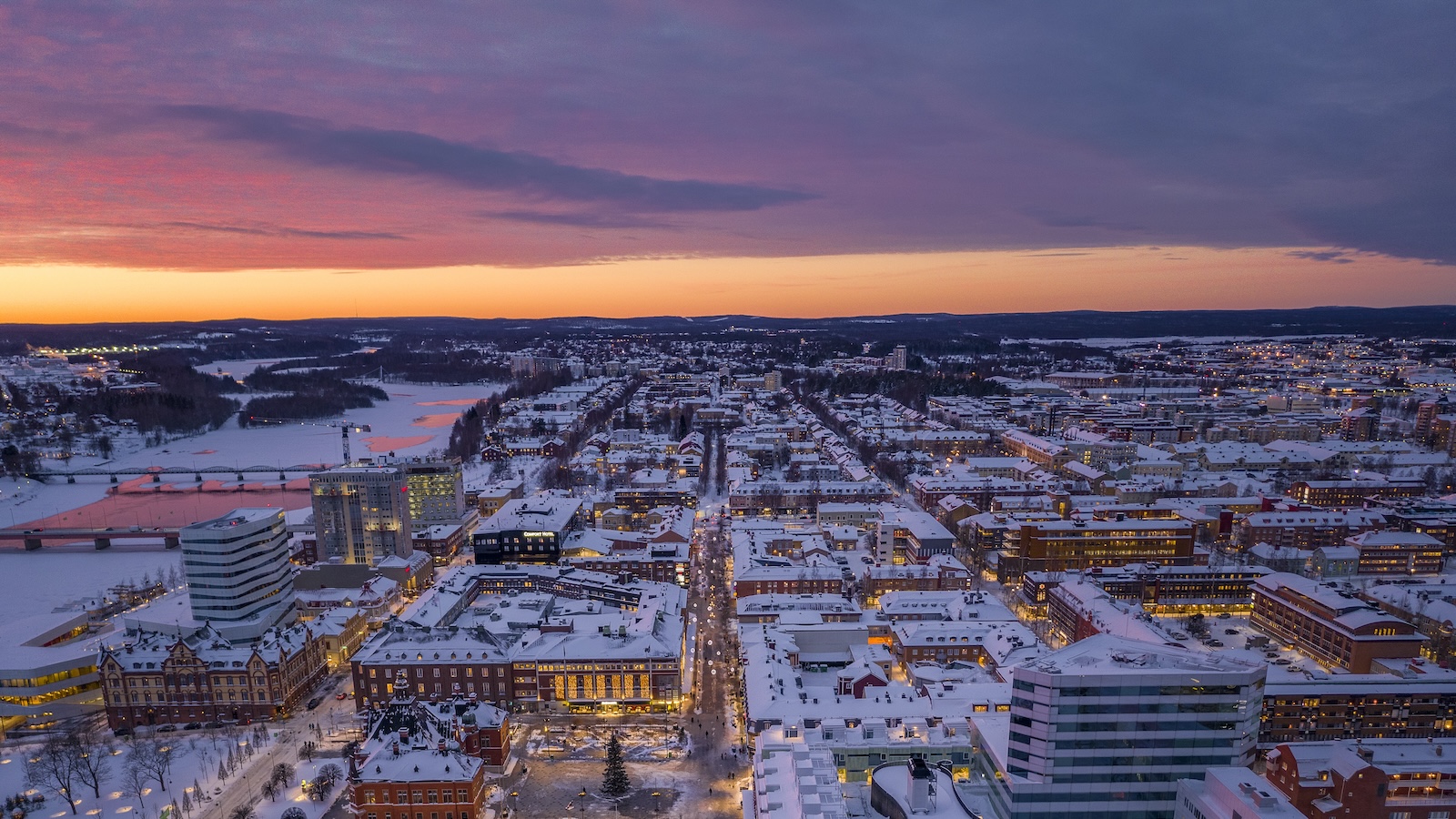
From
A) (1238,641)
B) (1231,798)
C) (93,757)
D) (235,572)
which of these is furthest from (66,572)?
(1238,641)

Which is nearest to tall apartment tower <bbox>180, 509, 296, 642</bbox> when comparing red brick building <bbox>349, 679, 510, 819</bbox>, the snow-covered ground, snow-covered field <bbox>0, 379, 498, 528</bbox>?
the snow-covered ground

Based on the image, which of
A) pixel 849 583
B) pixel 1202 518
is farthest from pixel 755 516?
pixel 1202 518

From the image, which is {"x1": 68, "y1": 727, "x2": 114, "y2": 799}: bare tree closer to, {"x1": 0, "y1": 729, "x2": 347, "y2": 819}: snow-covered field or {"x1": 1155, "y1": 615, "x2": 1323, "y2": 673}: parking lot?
{"x1": 0, "y1": 729, "x2": 347, "y2": 819}: snow-covered field

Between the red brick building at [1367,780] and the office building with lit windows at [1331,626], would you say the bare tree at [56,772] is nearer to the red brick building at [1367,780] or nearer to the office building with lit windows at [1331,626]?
the red brick building at [1367,780]

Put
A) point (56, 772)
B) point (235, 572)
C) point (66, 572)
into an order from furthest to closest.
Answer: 1. point (66, 572)
2. point (235, 572)
3. point (56, 772)

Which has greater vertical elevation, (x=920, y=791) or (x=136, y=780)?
(x=920, y=791)

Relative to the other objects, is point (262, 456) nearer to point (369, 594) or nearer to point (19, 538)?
point (19, 538)

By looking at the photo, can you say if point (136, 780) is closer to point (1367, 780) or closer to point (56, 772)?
point (56, 772)

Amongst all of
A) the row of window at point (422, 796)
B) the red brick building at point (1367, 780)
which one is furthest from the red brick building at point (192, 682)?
the red brick building at point (1367, 780)
